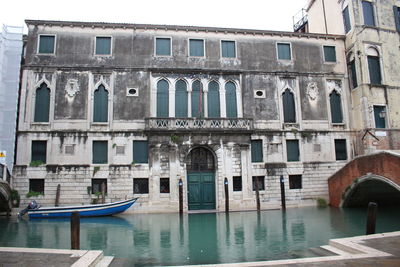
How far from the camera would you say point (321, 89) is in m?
21.0

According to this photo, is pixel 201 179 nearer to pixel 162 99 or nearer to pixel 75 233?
pixel 162 99

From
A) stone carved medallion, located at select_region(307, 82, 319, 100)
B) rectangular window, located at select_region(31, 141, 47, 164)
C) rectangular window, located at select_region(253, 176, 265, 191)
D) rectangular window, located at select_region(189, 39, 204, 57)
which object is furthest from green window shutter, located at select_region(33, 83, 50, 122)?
stone carved medallion, located at select_region(307, 82, 319, 100)

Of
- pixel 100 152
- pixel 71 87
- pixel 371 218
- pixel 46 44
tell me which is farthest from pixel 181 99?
pixel 371 218

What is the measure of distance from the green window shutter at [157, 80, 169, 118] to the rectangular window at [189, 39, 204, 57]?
2628 millimetres

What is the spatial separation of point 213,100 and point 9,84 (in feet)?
42.4

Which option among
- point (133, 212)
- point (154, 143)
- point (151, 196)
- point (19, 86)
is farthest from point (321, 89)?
point (19, 86)

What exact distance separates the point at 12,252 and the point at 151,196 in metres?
11.1

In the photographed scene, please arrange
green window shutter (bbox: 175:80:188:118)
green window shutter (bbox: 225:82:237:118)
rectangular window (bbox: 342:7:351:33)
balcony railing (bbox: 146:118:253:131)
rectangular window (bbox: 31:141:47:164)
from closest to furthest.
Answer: rectangular window (bbox: 31:141:47:164)
balcony railing (bbox: 146:118:253:131)
green window shutter (bbox: 175:80:188:118)
green window shutter (bbox: 225:82:237:118)
rectangular window (bbox: 342:7:351:33)

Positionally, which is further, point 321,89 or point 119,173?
point 321,89

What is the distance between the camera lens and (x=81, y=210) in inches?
637

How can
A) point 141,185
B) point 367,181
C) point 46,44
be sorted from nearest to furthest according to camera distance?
1. point 367,181
2. point 141,185
3. point 46,44

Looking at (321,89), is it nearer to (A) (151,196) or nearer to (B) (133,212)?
(A) (151,196)

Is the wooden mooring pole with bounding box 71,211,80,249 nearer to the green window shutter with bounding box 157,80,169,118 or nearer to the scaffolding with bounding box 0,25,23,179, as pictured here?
the green window shutter with bounding box 157,80,169,118

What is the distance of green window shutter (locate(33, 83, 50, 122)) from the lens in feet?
60.2
